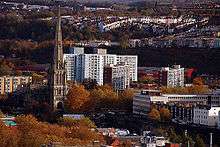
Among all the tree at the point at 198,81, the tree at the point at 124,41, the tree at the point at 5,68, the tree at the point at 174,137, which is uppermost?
the tree at the point at 124,41

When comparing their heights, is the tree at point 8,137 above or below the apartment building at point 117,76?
above

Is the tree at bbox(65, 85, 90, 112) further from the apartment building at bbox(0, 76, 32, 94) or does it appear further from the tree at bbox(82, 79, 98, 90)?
the apartment building at bbox(0, 76, 32, 94)

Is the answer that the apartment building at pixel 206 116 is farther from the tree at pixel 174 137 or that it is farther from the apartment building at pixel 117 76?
the apartment building at pixel 117 76

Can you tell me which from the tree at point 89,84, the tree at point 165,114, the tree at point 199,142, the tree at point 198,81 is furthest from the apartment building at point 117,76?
the tree at point 199,142

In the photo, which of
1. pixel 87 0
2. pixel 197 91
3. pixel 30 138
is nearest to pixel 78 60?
pixel 197 91

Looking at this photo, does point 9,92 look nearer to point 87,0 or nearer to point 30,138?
point 30,138

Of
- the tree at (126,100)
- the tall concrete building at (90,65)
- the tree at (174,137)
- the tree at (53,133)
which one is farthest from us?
the tall concrete building at (90,65)

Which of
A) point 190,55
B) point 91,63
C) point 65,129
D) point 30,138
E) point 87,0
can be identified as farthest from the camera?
point 87,0
